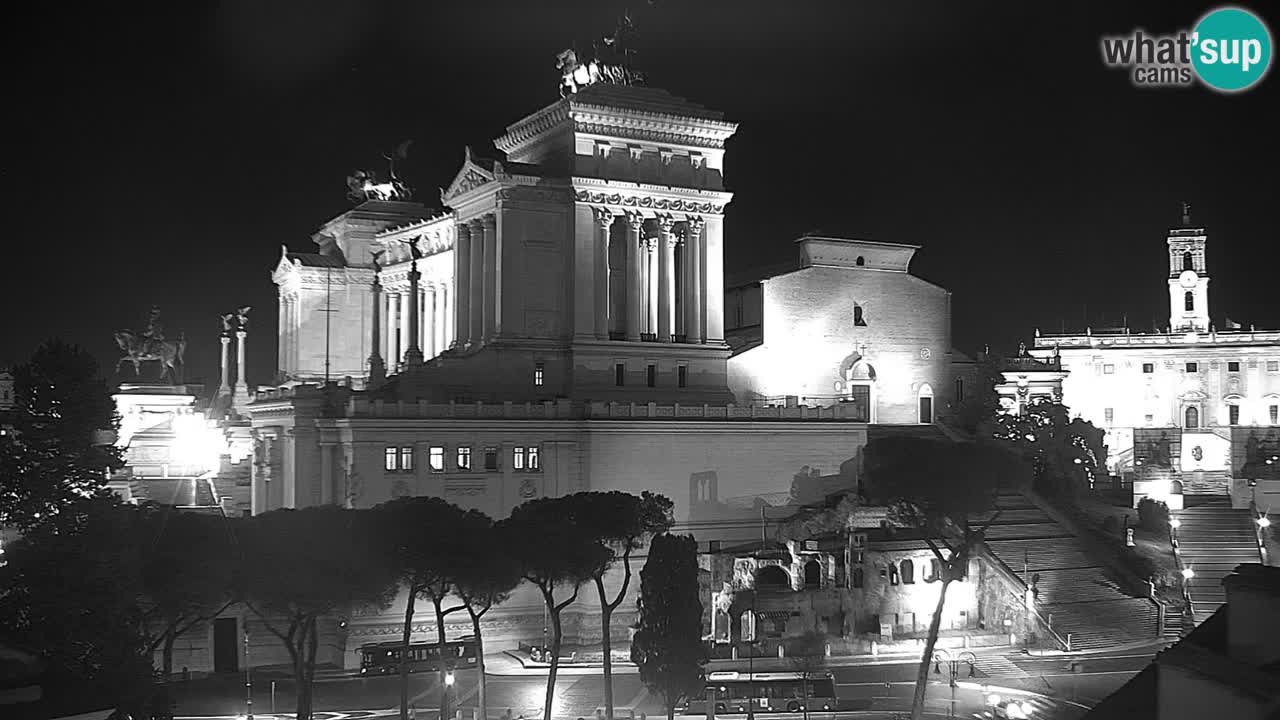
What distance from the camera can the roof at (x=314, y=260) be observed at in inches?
3920

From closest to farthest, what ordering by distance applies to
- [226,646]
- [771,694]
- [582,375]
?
[771,694] < [226,646] < [582,375]

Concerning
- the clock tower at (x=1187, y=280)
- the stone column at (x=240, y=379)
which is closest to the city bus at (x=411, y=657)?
the stone column at (x=240, y=379)

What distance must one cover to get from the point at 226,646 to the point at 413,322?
2994 cm

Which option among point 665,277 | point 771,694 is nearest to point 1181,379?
point 665,277

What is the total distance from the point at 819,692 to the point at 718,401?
1138 inches

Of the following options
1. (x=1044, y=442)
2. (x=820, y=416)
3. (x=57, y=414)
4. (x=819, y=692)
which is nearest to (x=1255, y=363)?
(x=1044, y=442)

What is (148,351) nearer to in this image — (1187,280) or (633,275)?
(633,275)

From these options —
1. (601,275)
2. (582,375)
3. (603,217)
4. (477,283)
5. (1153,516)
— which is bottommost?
(1153,516)

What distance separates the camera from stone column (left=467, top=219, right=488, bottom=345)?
77.9 m

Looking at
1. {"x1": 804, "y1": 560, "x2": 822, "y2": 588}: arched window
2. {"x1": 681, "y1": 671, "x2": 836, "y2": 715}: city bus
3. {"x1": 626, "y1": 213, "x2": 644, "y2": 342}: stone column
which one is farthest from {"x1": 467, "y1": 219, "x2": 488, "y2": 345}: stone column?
{"x1": 681, "y1": 671, "x2": 836, "y2": 715}: city bus

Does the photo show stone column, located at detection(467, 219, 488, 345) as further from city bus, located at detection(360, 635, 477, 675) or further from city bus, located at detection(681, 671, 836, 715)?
city bus, located at detection(681, 671, 836, 715)

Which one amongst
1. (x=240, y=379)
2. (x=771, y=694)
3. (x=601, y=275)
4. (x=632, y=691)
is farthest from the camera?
(x=240, y=379)

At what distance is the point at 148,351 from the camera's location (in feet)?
325

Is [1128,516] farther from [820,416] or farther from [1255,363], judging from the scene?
[1255,363]
